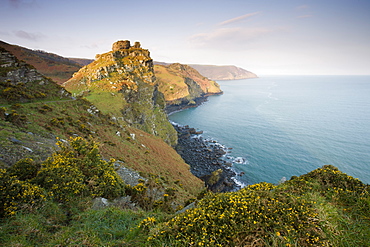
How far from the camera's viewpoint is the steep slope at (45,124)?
11.6 m

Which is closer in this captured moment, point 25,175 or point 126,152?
point 25,175

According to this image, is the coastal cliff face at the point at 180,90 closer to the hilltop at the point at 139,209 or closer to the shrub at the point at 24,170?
Result: the hilltop at the point at 139,209

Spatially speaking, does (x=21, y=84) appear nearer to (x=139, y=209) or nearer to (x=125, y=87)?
(x=139, y=209)

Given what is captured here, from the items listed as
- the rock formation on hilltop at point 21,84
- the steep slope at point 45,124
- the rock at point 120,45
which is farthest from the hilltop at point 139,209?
the rock at point 120,45

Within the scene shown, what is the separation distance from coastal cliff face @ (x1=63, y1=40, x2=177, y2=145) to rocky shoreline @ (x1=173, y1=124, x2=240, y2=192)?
6526 millimetres

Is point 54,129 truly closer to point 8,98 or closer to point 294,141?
point 8,98

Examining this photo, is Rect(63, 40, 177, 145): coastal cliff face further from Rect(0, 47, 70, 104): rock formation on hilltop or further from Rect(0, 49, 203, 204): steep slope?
Rect(0, 47, 70, 104): rock formation on hilltop

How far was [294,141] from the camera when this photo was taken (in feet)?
180

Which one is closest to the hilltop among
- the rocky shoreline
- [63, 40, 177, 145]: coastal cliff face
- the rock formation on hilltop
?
the rock formation on hilltop

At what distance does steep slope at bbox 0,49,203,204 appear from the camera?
38.1ft

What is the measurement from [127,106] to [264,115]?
68357mm

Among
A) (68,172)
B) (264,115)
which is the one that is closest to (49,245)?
(68,172)

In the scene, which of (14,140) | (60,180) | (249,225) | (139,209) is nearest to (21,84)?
(14,140)

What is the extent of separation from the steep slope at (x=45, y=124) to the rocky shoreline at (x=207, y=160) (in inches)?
562
